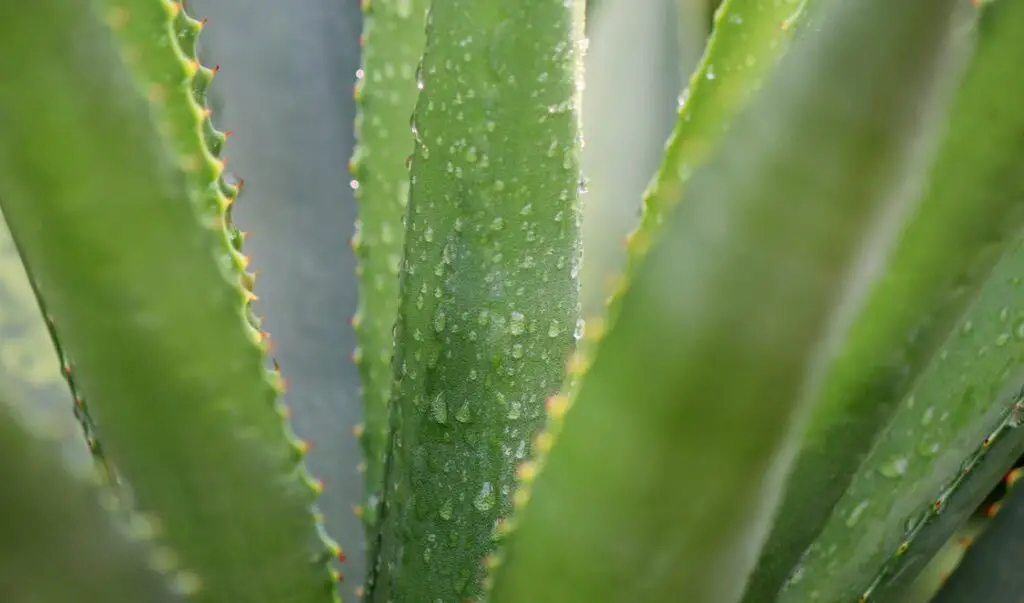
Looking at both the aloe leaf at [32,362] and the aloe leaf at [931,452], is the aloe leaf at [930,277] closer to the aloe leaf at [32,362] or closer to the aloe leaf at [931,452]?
the aloe leaf at [931,452]

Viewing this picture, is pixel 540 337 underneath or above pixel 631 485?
above

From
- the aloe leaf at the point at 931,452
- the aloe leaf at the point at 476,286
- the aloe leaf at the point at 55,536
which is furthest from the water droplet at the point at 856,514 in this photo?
the aloe leaf at the point at 55,536

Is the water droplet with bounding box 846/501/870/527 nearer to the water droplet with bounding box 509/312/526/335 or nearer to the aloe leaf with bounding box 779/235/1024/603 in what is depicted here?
the aloe leaf with bounding box 779/235/1024/603

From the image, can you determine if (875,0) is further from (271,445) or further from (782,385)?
(271,445)

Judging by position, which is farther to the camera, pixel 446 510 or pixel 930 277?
pixel 446 510

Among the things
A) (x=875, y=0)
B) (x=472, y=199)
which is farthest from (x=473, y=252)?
(x=875, y=0)

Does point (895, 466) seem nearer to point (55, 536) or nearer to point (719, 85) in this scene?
point (719, 85)

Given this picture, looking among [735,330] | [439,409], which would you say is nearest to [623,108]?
[439,409]

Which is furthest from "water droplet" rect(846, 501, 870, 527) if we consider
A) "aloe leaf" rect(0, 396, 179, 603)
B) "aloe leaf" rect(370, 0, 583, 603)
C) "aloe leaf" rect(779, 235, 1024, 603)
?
"aloe leaf" rect(0, 396, 179, 603)
